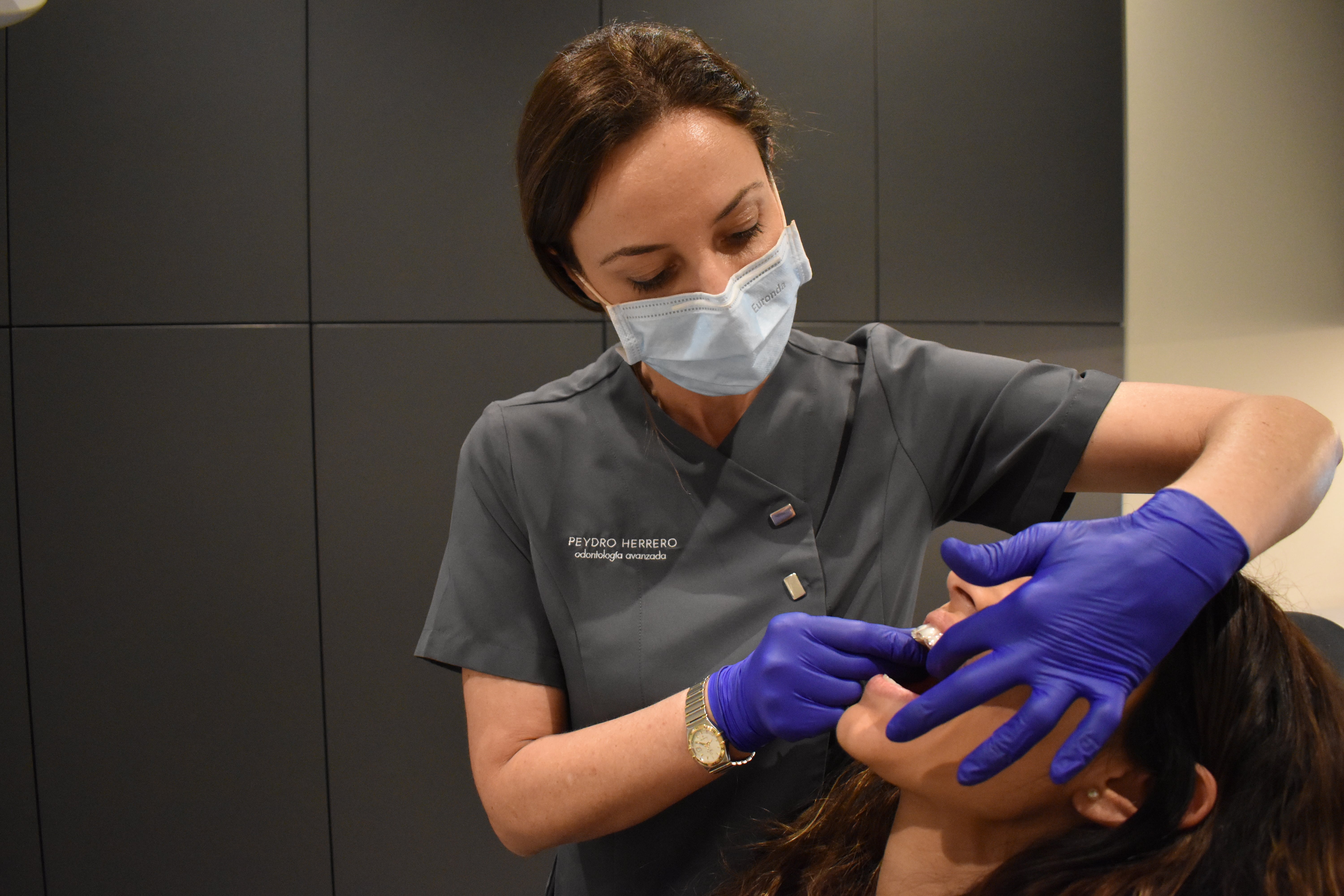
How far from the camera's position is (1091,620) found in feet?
2.53

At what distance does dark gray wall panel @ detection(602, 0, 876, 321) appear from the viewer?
2.22 metres

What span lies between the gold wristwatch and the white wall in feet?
6.93

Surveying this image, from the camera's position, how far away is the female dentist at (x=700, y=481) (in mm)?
968

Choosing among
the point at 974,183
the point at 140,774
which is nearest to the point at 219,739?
the point at 140,774

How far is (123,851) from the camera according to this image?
2.31 m

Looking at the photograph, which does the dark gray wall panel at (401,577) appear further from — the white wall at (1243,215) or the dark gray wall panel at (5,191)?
the white wall at (1243,215)

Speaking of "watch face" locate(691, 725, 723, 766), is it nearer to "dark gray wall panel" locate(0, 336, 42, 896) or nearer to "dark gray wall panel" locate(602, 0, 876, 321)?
"dark gray wall panel" locate(602, 0, 876, 321)

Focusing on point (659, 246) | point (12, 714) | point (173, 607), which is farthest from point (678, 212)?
point (12, 714)

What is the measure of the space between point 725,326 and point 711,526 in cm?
29

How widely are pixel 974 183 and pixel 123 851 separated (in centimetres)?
307

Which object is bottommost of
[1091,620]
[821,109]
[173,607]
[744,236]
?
[173,607]

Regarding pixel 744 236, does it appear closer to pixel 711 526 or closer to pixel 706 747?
pixel 711 526

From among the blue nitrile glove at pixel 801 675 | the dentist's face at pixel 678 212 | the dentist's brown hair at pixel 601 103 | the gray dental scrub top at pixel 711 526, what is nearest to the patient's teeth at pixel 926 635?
the blue nitrile glove at pixel 801 675

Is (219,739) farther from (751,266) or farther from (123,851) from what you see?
(751,266)
